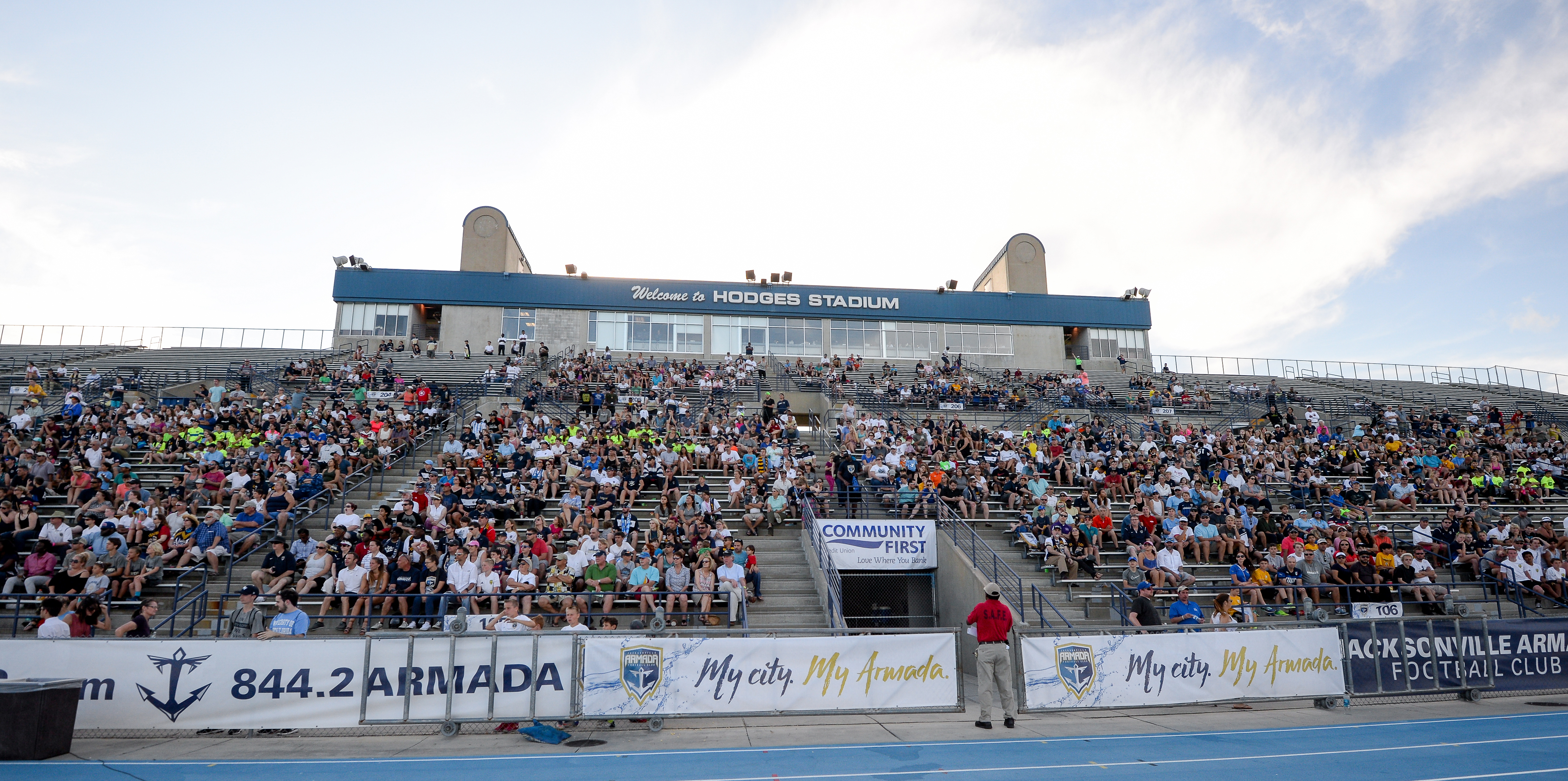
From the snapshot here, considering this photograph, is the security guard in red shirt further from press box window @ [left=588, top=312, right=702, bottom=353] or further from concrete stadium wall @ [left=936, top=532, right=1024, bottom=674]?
press box window @ [left=588, top=312, right=702, bottom=353]

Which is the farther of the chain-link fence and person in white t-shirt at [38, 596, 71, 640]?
the chain-link fence

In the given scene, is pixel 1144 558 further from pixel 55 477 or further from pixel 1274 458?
pixel 55 477

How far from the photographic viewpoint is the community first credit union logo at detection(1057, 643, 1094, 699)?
30.8 ft

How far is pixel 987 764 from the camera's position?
7.55 meters

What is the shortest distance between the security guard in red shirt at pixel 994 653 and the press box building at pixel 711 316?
3346cm

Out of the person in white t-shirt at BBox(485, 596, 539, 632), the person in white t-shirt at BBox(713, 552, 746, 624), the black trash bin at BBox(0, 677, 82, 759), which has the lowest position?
the black trash bin at BBox(0, 677, 82, 759)

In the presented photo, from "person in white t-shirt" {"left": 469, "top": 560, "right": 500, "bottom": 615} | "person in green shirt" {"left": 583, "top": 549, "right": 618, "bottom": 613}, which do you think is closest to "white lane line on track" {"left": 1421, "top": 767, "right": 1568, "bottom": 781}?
"person in green shirt" {"left": 583, "top": 549, "right": 618, "bottom": 613}

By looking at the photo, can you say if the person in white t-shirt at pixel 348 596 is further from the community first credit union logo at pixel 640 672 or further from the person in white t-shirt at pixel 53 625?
the community first credit union logo at pixel 640 672

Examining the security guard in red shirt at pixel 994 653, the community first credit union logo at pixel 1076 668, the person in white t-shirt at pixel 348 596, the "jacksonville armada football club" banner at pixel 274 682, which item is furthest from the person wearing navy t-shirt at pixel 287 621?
the community first credit union logo at pixel 1076 668

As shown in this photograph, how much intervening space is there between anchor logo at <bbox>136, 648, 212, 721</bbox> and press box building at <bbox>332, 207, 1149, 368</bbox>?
33472 mm

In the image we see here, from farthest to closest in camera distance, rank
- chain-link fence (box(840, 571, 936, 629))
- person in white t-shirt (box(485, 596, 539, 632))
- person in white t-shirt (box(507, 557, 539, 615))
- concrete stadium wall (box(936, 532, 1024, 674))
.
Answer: chain-link fence (box(840, 571, 936, 629)) < concrete stadium wall (box(936, 532, 1024, 674)) < person in white t-shirt (box(507, 557, 539, 615)) < person in white t-shirt (box(485, 596, 539, 632))

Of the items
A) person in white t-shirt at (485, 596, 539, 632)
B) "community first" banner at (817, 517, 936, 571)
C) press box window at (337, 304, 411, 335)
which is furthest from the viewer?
press box window at (337, 304, 411, 335)

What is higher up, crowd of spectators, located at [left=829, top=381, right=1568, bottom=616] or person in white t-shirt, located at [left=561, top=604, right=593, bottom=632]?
crowd of spectators, located at [left=829, top=381, right=1568, bottom=616]

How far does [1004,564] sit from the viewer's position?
1345 centimetres
